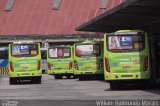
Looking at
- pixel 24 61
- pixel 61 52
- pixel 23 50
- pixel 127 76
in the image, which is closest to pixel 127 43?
pixel 127 76

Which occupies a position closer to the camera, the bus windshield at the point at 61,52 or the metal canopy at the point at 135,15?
the metal canopy at the point at 135,15

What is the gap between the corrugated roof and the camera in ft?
212

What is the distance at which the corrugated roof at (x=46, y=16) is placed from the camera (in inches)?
2539

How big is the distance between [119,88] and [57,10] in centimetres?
4459

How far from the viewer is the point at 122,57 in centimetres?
2248

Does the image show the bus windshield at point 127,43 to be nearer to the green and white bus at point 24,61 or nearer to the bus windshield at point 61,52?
the green and white bus at point 24,61

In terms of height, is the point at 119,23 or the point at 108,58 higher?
the point at 119,23

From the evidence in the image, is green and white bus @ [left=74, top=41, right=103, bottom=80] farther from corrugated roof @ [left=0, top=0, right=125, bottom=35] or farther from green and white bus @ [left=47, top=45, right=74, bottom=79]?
corrugated roof @ [left=0, top=0, right=125, bottom=35]

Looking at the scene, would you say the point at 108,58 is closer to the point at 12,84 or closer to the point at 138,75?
the point at 138,75

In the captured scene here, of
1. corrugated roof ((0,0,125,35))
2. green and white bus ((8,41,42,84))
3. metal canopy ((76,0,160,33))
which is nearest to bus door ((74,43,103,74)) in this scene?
metal canopy ((76,0,160,33))

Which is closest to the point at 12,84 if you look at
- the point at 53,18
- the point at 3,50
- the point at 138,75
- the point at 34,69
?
the point at 34,69

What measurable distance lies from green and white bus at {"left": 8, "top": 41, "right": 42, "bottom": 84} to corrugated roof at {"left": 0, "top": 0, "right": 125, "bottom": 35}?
31501 millimetres

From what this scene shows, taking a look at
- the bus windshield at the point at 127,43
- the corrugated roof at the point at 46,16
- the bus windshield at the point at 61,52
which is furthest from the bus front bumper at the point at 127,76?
the corrugated roof at the point at 46,16

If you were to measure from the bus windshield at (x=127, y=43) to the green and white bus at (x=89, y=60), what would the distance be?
39.5 feet
